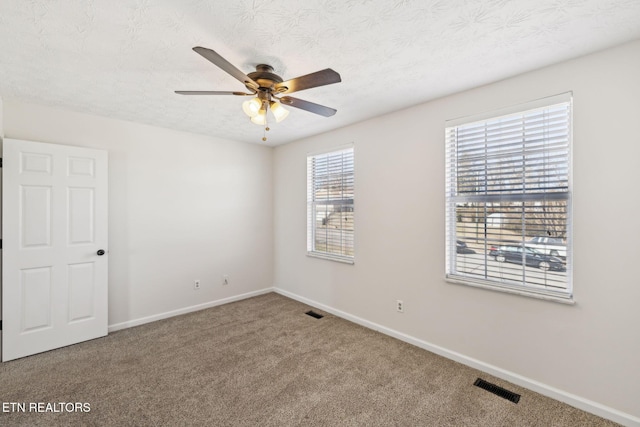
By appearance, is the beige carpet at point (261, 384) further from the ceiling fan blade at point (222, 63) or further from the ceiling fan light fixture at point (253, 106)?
the ceiling fan blade at point (222, 63)

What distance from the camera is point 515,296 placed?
7.30 ft

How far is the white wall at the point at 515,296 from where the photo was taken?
1801 mm

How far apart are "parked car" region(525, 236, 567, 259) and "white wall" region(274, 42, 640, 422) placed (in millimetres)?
83

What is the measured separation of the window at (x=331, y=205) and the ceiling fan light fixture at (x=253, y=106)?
1.74 m

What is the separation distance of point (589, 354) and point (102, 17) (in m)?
3.72

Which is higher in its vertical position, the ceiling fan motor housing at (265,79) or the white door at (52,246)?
the ceiling fan motor housing at (265,79)

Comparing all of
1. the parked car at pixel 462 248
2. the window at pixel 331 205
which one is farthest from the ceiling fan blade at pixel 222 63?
the parked car at pixel 462 248

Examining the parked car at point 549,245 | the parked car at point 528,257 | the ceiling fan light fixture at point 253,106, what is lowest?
the parked car at point 528,257

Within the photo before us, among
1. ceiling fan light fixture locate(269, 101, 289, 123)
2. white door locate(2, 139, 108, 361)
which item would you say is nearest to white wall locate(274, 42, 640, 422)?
ceiling fan light fixture locate(269, 101, 289, 123)

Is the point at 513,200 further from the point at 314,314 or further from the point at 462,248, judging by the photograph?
the point at 314,314

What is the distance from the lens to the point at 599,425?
5.89 feet

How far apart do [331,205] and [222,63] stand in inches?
99.5

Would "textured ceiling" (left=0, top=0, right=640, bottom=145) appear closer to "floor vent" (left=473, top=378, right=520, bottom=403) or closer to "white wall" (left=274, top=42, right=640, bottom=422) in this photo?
"white wall" (left=274, top=42, right=640, bottom=422)

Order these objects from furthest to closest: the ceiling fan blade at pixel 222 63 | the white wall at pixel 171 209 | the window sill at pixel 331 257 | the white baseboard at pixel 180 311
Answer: the window sill at pixel 331 257, the white baseboard at pixel 180 311, the white wall at pixel 171 209, the ceiling fan blade at pixel 222 63
